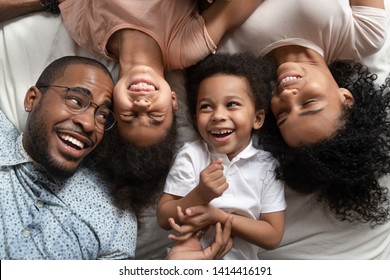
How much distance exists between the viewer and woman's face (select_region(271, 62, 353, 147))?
975 millimetres

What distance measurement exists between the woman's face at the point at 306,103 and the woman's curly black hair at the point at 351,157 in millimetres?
22

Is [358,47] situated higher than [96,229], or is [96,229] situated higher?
[358,47]

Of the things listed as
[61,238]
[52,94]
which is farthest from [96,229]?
[52,94]

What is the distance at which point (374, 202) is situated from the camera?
3.43 ft

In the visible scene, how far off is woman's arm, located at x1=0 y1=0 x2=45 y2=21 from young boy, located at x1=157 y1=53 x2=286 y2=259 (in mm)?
447

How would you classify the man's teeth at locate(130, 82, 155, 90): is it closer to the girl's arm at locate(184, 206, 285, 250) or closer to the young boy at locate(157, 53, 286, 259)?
the young boy at locate(157, 53, 286, 259)

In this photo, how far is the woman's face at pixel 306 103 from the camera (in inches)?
38.4

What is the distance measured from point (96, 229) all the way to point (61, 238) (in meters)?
0.08

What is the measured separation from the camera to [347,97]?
1022mm

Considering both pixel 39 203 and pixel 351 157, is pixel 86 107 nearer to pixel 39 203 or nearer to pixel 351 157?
pixel 39 203

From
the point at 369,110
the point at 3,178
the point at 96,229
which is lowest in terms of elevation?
the point at 96,229

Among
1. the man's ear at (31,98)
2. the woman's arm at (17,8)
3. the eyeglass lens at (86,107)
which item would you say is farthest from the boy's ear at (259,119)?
the woman's arm at (17,8)

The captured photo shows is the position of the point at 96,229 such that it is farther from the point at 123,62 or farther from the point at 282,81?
the point at 282,81

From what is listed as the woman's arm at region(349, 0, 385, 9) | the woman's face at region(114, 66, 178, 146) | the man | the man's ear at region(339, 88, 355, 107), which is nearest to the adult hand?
the man
